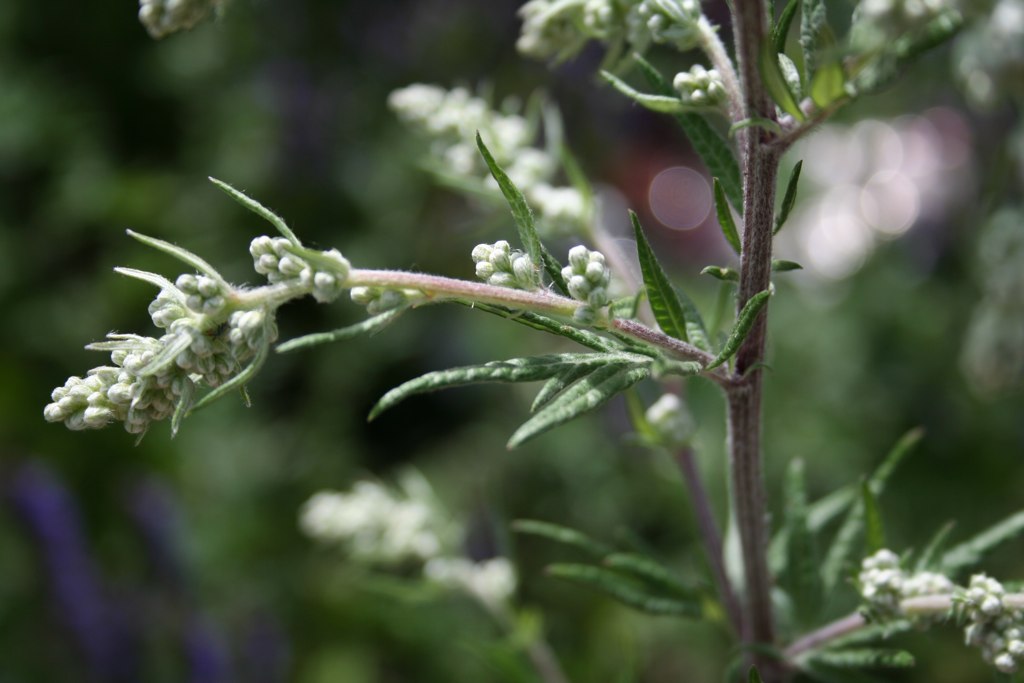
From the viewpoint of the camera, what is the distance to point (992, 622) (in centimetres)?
80

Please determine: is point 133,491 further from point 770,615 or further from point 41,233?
point 770,615

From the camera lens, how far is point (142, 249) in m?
3.45

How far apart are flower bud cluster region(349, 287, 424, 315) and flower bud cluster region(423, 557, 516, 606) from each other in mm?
709

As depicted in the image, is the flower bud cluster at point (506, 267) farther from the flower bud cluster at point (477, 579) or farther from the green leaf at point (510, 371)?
the flower bud cluster at point (477, 579)

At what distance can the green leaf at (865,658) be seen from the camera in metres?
0.85

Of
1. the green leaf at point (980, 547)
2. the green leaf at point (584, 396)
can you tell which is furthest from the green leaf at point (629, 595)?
the green leaf at point (584, 396)

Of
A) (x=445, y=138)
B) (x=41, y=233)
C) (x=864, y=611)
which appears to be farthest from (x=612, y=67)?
(x=41, y=233)

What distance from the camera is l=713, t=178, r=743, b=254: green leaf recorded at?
30.8 inches

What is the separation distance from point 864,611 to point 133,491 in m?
2.24

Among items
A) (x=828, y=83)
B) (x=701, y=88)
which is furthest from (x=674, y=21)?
(x=828, y=83)

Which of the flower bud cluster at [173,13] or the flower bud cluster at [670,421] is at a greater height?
the flower bud cluster at [173,13]

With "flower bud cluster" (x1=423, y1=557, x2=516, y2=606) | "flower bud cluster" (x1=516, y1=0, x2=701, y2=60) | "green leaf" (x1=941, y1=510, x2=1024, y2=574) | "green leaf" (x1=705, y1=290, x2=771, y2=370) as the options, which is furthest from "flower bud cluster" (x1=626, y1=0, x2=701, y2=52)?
"flower bud cluster" (x1=423, y1=557, x2=516, y2=606)

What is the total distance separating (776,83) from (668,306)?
0.20 m

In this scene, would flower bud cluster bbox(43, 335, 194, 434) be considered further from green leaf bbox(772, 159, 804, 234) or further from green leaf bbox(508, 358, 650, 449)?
green leaf bbox(772, 159, 804, 234)
